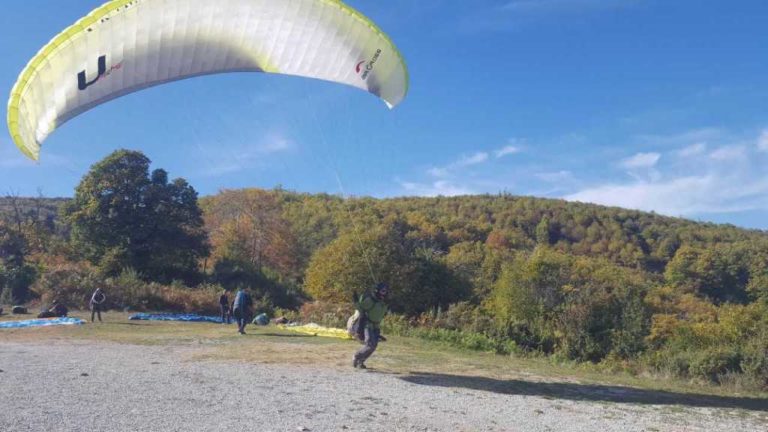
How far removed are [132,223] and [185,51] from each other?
1024 inches

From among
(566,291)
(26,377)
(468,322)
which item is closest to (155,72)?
(26,377)

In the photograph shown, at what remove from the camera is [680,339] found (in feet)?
84.9

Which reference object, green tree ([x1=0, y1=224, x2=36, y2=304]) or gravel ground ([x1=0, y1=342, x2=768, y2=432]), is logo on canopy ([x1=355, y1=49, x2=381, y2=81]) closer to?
gravel ground ([x1=0, y1=342, x2=768, y2=432])

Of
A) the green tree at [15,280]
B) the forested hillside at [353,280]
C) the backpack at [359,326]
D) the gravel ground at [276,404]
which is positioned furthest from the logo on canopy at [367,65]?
the green tree at [15,280]

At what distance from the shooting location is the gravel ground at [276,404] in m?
6.05

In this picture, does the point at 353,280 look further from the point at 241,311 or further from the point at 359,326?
the point at 359,326

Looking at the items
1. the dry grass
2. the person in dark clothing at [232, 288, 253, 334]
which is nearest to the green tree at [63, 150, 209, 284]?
the dry grass

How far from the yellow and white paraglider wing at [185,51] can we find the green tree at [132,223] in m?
24.6

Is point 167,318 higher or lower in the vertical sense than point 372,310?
lower

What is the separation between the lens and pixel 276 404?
6.95m

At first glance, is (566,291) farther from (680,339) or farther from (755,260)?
(755,260)

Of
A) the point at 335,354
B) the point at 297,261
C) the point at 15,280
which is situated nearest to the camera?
the point at 335,354

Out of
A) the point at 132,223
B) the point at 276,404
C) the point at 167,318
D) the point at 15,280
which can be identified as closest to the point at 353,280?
the point at 132,223

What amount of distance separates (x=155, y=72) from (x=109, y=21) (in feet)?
4.20
